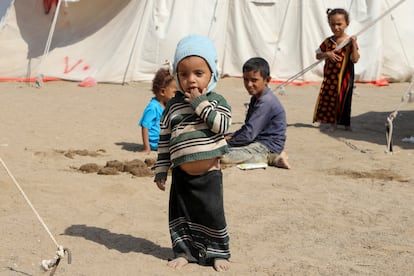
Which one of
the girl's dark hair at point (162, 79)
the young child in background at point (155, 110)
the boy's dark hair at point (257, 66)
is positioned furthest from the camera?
the young child in background at point (155, 110)

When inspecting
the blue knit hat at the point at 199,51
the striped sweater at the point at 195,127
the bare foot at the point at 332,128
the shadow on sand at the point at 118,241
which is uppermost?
the blue knit hat at the point at 199,51

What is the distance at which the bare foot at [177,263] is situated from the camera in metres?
4.02

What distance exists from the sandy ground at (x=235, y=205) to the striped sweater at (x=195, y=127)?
0.60 m

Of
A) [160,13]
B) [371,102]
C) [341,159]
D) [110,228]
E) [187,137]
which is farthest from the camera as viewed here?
[160,13]

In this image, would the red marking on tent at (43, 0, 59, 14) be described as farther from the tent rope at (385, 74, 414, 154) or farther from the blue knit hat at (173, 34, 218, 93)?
the blue knit hat at (173, 34, 218, 93)

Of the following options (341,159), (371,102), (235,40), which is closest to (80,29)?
(235,40)

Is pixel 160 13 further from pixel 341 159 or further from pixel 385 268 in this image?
pixel 385 268

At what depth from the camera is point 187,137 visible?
3.97 meters

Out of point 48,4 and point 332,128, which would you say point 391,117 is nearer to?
point 332,128

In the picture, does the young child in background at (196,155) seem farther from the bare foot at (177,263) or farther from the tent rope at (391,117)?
the tent rope at (391,117)

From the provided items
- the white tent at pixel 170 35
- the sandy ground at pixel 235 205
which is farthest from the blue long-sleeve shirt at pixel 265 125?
the white tent at pixel 170 35

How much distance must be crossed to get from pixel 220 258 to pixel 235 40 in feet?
29.9

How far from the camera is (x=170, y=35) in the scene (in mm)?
12461

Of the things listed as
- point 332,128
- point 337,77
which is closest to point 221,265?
point 332,128
